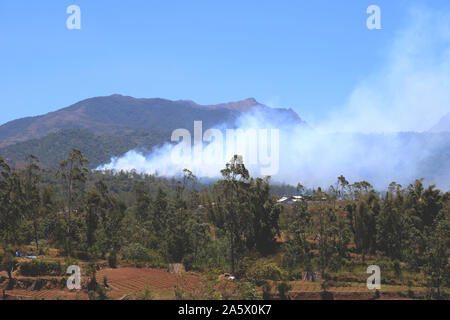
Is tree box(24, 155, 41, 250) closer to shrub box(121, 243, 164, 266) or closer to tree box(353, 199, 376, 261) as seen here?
shrub box(121, 243, 164, 266)

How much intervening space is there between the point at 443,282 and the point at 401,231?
949 centimetres

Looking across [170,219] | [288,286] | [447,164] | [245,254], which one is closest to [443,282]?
[288,286]

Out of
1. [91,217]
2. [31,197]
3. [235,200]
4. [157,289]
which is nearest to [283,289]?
[157,289]

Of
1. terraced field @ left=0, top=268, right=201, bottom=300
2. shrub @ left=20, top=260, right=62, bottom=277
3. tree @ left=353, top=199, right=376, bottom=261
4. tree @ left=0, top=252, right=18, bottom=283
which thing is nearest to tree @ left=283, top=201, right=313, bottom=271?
tree @ left=353, top=199, right=376, bottom=261

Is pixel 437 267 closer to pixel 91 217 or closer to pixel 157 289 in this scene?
pixel 157 289

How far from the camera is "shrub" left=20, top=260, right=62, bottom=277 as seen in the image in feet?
76.2

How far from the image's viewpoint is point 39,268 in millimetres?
23328

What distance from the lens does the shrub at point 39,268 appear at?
23.2 meters
